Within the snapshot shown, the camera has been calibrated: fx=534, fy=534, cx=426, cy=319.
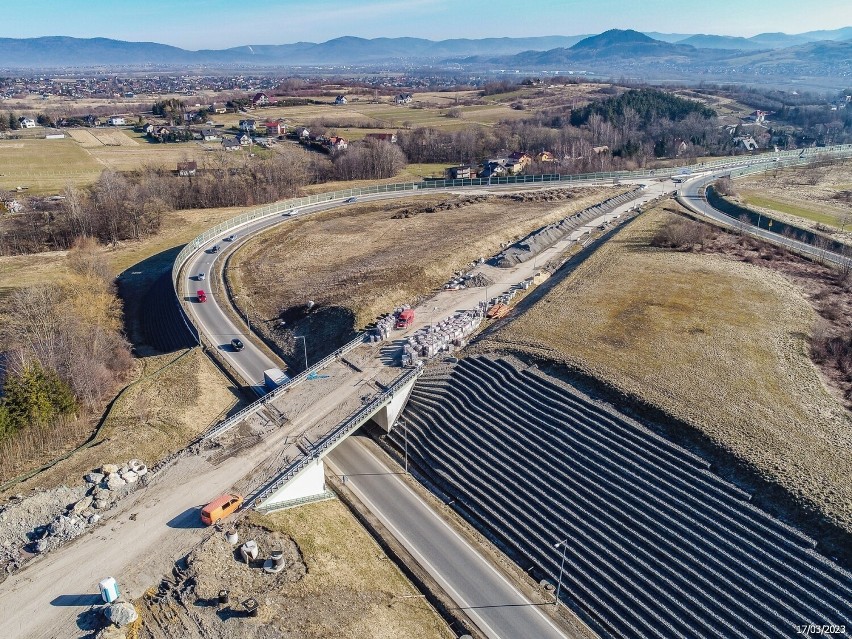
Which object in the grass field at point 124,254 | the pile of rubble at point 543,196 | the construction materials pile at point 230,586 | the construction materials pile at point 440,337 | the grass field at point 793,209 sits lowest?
the construction materials pile at point 230,586

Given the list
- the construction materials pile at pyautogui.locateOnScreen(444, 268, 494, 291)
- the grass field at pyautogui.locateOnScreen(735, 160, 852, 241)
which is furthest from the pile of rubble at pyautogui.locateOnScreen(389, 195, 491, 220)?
the grass field at pyautogui.locateOnScreen(735, 160, 852, 241)

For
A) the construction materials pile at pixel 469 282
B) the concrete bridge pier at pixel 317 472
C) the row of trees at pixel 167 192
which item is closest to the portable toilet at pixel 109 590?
the concrete bridge pier at pixel 317 472

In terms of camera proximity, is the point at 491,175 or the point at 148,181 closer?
the point at 148,181

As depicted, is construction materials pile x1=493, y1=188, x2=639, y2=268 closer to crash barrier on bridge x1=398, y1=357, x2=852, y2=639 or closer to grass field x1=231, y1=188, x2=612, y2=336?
grass field x1=231, y1=188, x2=612, y2=336

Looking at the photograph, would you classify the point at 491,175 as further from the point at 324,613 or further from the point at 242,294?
the point at 324,613

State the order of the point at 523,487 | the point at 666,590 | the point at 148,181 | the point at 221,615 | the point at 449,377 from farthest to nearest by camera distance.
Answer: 1. the point at 148,181
2. the point at 449,377
3. the point at 523,487
4. the point at 666,590
5. the point at 221,615

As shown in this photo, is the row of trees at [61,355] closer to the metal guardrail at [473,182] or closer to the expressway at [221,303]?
the expressway at [221,303]

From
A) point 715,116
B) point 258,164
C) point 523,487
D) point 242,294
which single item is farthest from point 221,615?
point 715,116

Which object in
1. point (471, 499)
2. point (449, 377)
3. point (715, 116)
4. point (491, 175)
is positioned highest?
point (715, 116)
